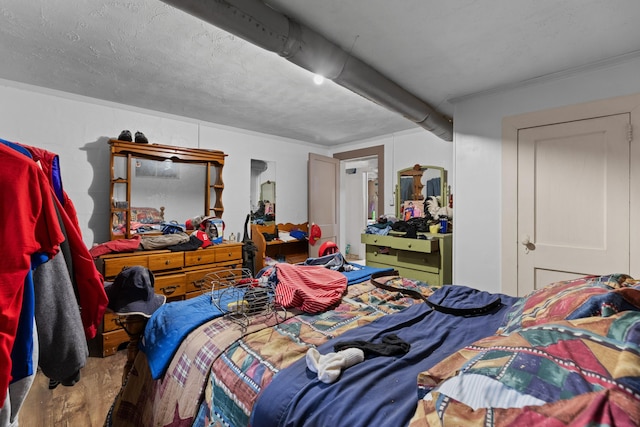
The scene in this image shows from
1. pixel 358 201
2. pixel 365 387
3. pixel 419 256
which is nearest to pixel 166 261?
pixel 365 387

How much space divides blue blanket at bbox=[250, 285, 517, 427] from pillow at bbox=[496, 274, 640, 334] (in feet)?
0.71

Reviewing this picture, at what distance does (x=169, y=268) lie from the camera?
284 centimetres

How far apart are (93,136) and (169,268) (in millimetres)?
1551

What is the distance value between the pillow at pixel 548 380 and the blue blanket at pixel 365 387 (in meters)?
0.13

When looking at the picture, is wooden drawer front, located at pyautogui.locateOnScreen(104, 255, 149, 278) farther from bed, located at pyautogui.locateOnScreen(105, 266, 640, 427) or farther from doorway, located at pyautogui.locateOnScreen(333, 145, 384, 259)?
doorway, located at pyautogui.locateOnScreen(333, 145, 384, 259)

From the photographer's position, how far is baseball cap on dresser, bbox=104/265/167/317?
138 centimetres

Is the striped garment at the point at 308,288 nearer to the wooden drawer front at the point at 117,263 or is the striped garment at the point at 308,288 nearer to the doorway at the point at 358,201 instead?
the wooden drawer front at the point at 117,263

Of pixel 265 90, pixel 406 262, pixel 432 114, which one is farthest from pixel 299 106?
pixel 406 262

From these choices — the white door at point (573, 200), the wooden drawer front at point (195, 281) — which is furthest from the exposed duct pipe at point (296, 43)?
the wooden drawer front at point (195, 281)

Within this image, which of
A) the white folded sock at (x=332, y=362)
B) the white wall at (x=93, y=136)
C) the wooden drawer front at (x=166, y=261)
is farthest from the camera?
the wooden drawer front at (x=166, y=261)

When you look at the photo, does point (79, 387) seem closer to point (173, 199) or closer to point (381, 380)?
point (173, 199)

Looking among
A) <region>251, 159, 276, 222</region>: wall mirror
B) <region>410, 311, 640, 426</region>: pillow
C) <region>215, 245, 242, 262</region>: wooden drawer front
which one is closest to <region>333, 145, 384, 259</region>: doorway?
<region>251, 159, 276, 222</region>: wall mirror

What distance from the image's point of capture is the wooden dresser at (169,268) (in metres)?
2.47

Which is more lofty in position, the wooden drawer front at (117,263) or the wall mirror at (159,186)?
the wall mirror at (159,186)
